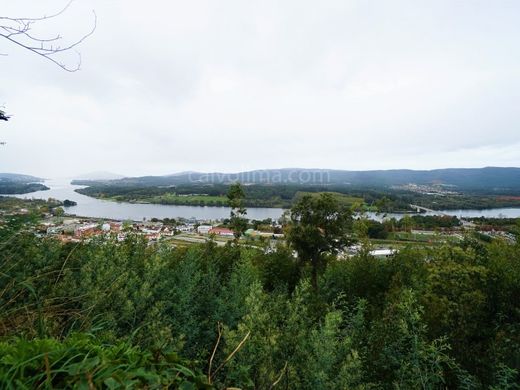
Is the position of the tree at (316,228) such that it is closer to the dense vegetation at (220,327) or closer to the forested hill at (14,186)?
the dense vegetation at (220,327)

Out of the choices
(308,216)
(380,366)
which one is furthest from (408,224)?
(380,366)

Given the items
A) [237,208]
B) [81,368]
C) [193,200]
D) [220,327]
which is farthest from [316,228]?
[193,200]

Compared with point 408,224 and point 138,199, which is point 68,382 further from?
point 138,199

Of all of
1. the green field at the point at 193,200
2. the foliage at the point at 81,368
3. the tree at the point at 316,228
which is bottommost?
the green field at the point at 193,200

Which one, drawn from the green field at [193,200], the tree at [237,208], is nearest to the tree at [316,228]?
the tree at [237,208]

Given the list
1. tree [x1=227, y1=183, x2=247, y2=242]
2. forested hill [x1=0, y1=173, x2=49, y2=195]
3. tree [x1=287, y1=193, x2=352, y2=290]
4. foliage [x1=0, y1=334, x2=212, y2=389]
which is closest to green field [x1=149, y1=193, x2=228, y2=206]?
forested hill [x1=0, y1=173, x2=49, y2=195]

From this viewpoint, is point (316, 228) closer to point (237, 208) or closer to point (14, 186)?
point (237, 208)

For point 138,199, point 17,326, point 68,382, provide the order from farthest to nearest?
point 138,199
point 17,326
point 68,382
